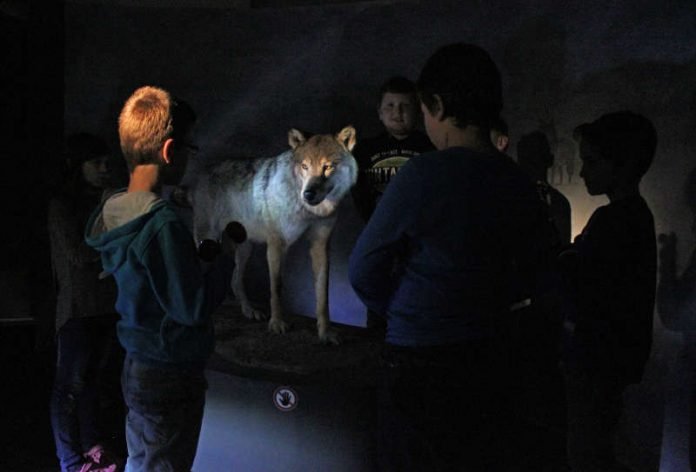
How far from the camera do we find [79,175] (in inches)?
109

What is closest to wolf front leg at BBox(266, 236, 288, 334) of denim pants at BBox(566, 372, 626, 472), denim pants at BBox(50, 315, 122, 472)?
denim pants at BBox(50, 315, 122, 472)

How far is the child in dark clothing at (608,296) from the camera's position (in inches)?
77.1

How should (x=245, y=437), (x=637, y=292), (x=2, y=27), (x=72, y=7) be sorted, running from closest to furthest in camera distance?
(x=637, y=292)
(x=245, y=437)
(x=72, y=7)
(x=2, y=27)

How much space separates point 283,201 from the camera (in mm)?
2811

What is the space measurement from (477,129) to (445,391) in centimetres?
59

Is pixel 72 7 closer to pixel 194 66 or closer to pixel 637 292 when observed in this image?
pixel 194 66

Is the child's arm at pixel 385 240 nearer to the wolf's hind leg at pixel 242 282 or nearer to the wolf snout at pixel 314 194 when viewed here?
the wolf snout at pixel 314 194

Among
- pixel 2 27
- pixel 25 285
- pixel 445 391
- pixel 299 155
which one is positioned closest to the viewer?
pixel 445 391

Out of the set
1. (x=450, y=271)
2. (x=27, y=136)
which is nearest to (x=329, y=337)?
(x=450, y=271)

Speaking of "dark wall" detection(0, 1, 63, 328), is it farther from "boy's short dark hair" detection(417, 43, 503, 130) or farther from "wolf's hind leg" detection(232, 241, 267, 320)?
"boy's short dark hair" detection(417, 43, 503, 130)

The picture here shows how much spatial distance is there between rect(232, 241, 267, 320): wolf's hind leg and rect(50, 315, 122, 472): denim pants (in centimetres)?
68

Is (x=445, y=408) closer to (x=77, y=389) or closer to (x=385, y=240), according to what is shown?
(x=385, y=240)

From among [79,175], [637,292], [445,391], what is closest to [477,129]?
[445,391]

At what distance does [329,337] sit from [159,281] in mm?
1235
